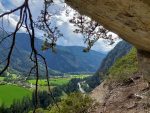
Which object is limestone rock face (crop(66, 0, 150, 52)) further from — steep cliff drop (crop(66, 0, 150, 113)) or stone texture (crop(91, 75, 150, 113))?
stone texture (crop(91, 75, 150, 113))

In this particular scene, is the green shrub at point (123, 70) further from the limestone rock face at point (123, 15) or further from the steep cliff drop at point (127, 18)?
the limestone rock face at point (123, 15)

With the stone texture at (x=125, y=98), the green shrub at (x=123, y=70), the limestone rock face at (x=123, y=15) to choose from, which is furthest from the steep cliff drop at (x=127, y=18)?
the green shrub at (x=123, y=70)

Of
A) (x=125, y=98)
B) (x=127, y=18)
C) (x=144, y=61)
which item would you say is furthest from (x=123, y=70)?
(x=127, y=18)

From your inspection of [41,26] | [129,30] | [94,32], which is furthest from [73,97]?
[129,30]

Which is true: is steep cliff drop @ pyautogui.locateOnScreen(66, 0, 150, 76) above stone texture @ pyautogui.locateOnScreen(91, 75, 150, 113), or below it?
above

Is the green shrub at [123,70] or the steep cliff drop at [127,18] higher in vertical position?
the steep cliff drop at [127,18]

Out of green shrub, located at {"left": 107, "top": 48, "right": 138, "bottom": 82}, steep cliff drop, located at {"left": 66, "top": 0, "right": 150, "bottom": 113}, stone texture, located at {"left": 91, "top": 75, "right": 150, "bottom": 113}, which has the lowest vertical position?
stone texture, located at {"left": 91, "top": 75, "right": 150, "bottom": 113}

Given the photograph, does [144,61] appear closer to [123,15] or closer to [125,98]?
[123,15]

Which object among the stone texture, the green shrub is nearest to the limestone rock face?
the stone texture

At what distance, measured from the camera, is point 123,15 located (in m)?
7.33

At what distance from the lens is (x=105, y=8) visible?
742 centimetres

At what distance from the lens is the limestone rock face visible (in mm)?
6902

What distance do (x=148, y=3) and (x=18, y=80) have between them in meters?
3.23

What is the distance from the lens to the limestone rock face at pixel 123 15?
6.90 m
